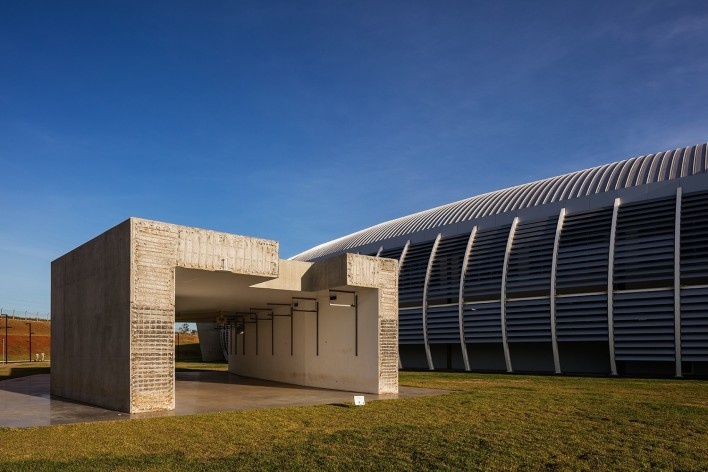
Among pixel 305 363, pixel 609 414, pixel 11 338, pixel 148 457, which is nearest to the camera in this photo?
pixel 148 457

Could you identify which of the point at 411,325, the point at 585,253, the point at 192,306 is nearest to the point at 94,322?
the point at 192,306

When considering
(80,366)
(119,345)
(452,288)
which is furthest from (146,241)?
(452,288)

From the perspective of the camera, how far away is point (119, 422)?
45.9 ft

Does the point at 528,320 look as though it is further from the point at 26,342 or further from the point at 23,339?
the point at 23,339

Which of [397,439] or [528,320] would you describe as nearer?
[397,439]

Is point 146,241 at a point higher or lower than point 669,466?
higher

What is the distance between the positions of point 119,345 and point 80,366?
162 inches

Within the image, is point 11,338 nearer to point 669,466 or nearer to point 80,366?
point 80,366

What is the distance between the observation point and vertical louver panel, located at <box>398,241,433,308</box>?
40062mm

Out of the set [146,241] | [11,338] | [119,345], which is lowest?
[11,338]

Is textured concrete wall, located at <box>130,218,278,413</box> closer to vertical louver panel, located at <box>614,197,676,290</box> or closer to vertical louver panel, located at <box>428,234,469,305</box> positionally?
vertical louver panel, located at <box>614,197,676,290</box>

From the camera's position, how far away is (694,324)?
26734mm

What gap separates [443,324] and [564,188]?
1147 cm

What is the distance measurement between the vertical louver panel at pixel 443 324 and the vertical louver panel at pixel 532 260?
4.17 m
